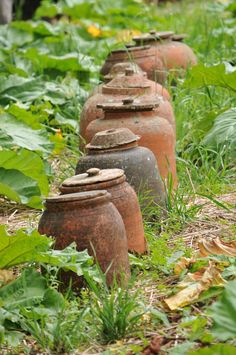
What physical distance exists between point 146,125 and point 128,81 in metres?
0.51

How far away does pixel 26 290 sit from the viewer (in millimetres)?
3408

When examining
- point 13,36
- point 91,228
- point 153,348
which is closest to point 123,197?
point 91,228

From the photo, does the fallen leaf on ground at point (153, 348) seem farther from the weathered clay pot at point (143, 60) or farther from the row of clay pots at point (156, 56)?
the weathered clay pot at point (143, 60)

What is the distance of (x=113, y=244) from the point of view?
3646 millimetres

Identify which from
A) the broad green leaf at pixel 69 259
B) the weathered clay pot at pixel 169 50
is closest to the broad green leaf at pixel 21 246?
the broad green leaf at pixel 69 259

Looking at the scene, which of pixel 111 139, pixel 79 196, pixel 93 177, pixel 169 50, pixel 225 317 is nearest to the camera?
pixel 225 317

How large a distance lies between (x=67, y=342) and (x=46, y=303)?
265 mm

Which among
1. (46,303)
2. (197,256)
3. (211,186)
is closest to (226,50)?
(211,186)

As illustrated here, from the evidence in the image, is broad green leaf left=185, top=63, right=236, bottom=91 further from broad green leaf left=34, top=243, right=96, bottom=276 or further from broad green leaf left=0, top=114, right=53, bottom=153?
broad green leaf left=34, top=243, right=96, bottom=276

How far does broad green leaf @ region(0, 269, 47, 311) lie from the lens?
3369 millimetres

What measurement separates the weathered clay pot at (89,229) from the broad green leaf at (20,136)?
152cm

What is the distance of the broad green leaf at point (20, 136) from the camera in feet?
16.9

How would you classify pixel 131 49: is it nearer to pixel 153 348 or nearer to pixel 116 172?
pixel 116 172

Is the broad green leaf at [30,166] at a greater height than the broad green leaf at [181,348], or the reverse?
the broad green leaf at [181,348]
